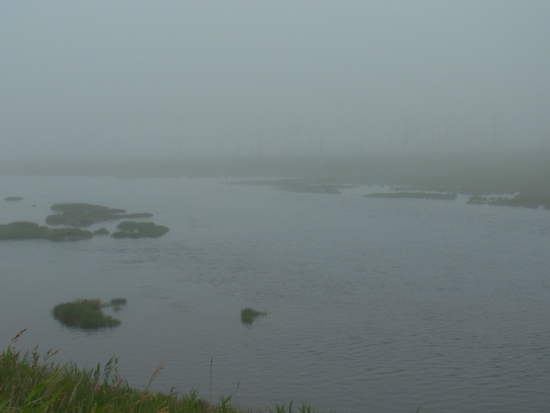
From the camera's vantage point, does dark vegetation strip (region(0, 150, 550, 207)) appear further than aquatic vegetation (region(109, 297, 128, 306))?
Yes

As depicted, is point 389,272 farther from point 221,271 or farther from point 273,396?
point 273,396

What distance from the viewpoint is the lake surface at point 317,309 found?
15.5 metres

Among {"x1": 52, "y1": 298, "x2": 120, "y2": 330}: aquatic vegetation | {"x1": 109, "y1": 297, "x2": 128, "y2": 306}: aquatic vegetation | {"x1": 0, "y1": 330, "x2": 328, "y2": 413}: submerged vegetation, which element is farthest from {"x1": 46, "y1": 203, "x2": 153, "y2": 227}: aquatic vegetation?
{"x1": 0, "y1": 330, "x2": 328, "y2": 413}: submerged vegetation

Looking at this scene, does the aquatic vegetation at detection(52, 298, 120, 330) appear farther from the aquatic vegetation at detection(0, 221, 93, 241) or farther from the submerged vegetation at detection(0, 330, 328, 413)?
the aquatic vegetation at detection(0, 221, 93, 241)

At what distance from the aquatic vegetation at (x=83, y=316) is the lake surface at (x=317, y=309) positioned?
495mm

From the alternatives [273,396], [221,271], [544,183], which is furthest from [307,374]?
[544,183]

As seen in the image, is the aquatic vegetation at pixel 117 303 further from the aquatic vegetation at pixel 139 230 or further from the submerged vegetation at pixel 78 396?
the aquatic vegetation at pixel 139 230

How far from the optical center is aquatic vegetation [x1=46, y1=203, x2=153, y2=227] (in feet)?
150

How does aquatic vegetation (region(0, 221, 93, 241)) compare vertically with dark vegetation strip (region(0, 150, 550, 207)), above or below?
below

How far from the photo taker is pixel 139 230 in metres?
40.4

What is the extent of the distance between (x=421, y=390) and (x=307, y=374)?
315 cm

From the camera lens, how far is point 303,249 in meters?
34.8

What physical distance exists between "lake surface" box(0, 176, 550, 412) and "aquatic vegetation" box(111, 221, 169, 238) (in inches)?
58.6

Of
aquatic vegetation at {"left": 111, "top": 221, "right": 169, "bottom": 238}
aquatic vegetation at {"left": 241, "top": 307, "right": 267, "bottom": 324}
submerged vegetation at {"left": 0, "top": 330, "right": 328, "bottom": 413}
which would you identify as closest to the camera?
submerged vegetation at {"left": 0, "top": 330, "right": 328, "bottom": 413}
